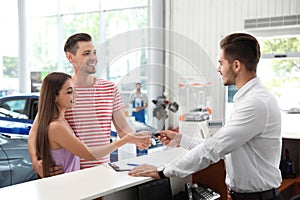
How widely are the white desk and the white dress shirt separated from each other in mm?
157

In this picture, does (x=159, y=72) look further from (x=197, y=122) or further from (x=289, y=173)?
(x=289, y=173)

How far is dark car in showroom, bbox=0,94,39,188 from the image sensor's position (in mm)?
3316

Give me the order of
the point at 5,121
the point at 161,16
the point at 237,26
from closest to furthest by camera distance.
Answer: the point at 5,121
the point at 237,26
the point at 161,16

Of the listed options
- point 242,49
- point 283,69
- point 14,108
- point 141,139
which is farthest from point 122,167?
point 283,69

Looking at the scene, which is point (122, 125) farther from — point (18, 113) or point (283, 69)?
point (283, 69)

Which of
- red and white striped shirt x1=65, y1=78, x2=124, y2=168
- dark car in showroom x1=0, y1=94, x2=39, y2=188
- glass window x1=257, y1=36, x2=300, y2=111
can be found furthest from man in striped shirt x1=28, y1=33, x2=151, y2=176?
glass window x1=257, y1=36, x2=300, y2=111

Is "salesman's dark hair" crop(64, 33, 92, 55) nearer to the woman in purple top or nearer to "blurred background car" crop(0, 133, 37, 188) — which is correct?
the woman in purple top

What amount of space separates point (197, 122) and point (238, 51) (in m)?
0.44

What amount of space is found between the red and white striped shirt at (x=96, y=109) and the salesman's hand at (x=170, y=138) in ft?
0.63

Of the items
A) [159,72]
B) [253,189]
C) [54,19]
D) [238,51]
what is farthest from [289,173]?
[54,19]

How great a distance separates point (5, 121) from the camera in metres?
4.14

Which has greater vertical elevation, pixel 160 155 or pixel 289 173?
pixel 160 155

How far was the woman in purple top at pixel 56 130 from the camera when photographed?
1.85 meters

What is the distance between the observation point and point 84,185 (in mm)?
1457
